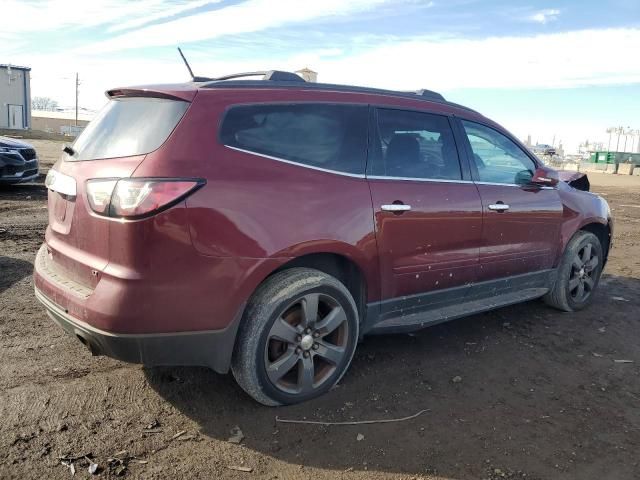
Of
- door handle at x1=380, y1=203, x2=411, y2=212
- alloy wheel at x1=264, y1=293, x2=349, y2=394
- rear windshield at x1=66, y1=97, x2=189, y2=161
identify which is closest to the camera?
rear windshield at x1=66, y1=97, x2=189, y2=161

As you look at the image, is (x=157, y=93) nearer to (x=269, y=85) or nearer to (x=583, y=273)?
(x=269, y=85)

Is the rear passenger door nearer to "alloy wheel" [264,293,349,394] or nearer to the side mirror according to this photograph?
"alloy wheel" [264,293,349,394]

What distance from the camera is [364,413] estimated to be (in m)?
3.23

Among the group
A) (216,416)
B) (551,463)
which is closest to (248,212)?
(216,416)

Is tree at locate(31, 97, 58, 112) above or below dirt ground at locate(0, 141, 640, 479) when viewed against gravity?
above

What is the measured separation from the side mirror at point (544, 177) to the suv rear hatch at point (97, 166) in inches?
122

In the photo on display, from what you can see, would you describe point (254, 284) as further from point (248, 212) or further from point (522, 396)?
point (522, 396)

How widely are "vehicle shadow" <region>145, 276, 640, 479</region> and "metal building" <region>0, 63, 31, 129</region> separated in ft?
196

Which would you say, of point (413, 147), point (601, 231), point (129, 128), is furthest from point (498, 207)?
point (129, 128)

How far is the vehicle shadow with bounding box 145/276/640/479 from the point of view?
283 cm

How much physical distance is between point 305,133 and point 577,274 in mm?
3382

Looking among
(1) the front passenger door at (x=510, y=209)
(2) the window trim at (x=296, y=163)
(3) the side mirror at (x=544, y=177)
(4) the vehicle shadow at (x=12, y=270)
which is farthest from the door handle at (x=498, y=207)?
(4) the vehicle shadow at (x=12, y=270)

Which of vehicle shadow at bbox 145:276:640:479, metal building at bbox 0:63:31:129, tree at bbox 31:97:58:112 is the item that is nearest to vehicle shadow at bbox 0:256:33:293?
vehicle shadow at bbox 145:276:640:479

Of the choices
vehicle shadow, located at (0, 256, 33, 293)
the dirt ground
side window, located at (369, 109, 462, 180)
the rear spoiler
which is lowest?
the dirt ground
